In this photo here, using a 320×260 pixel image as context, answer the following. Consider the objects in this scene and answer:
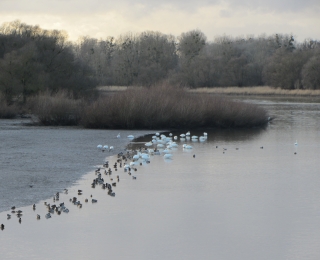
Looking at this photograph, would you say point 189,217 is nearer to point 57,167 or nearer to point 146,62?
point 57,167

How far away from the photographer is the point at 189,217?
386 inches

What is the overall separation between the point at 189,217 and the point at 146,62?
59.5m

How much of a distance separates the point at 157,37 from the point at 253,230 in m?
68.1

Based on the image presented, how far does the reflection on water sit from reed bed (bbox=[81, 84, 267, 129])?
9.65 meters

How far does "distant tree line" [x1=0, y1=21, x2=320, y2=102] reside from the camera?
35481 mm

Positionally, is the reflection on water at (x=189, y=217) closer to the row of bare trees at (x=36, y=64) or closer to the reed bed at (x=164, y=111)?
the reed bed at (x=164, y=111)

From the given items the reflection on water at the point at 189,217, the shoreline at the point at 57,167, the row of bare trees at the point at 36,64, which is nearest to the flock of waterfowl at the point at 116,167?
the reflection on water at the point at 189,217

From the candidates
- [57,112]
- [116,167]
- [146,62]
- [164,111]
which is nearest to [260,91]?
[146,62]

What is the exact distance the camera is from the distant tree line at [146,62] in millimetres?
35481

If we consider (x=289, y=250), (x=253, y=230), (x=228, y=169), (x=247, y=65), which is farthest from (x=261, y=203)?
(x=247, y=65)

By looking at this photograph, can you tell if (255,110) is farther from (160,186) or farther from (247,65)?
(247,65)

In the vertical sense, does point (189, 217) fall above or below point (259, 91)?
below

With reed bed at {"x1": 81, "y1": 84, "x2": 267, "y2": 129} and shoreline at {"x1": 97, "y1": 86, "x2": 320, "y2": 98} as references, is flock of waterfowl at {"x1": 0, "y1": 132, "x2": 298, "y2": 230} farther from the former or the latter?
shoreline at {"x1": 97, "y1": 86, "x2": 320, "y2": 98}

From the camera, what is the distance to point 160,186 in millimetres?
12406
